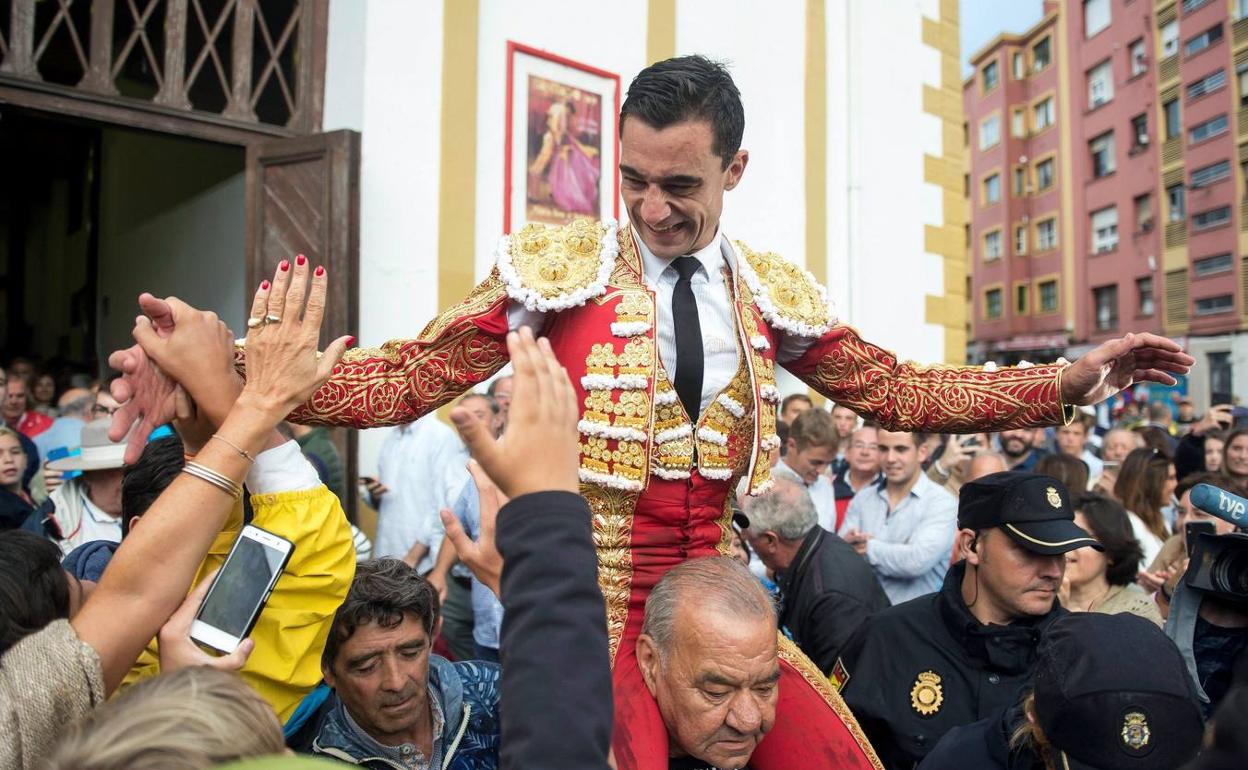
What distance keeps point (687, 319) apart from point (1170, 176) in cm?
3349

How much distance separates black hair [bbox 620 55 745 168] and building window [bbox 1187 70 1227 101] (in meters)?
31.4

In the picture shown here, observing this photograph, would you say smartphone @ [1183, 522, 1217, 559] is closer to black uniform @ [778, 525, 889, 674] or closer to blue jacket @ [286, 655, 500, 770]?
black uniform @ [778, 525, 889, 674]

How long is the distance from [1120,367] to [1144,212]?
113 feet

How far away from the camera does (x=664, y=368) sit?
90.5 inches

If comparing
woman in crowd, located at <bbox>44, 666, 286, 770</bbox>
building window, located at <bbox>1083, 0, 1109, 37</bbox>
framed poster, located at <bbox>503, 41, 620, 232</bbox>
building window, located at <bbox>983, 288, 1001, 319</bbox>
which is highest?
building window, located at <bbox>1083, 0, 1109, 37</bbox>

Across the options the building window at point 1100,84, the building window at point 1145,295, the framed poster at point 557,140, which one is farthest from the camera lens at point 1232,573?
the building window at point 1100,84

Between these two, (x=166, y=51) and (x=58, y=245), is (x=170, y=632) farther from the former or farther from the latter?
(x=58, y=245)

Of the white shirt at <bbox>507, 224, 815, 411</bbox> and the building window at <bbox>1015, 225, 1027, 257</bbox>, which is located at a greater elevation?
the building window at <bbox>1015, 225, 1027, 257</bbox>

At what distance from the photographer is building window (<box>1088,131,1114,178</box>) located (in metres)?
34.5

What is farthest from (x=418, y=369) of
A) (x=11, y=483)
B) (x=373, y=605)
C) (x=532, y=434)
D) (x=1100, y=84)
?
(x=1100, y=84)

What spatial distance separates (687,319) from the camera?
235 cm

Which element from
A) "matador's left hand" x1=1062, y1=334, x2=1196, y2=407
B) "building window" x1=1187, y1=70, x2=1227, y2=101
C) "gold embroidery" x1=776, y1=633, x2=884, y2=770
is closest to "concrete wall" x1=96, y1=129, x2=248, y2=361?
"gold embroidery" x1=776, y1=633, x2=884, y2=770

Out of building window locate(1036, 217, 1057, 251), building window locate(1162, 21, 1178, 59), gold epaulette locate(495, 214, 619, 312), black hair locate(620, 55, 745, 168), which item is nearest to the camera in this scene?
black hair locate(620, 55, 745, 168)

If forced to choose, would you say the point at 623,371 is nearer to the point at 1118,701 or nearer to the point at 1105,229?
the point at 1118,701
